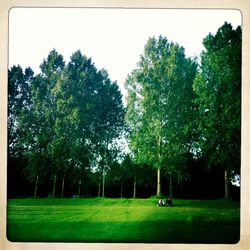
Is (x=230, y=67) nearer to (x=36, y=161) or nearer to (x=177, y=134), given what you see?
(x=177, y=134)

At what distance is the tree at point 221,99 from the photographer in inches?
155

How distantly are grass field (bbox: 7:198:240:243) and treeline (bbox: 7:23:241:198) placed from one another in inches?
4.1

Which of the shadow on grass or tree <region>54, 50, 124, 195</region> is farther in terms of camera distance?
tree <region>54, 50, 124, 195</region>

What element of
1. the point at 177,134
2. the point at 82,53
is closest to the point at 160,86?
the point at 177,134

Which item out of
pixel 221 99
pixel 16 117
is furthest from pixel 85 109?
pixel 221 99

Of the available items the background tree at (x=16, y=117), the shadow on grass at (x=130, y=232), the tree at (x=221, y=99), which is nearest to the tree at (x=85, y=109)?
the background tree at (x=16, y=117)

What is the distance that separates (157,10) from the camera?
3949mm

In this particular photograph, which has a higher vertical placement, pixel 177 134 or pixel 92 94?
pixel 92 94

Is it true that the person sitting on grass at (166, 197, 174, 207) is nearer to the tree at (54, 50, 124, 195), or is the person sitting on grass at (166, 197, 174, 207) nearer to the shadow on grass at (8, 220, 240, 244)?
the shadow on grass at (8, 220, 240, 244)

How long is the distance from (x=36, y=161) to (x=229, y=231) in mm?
1737

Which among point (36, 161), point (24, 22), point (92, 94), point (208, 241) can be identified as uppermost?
point (24, 22)

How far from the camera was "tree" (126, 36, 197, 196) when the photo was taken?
401cm

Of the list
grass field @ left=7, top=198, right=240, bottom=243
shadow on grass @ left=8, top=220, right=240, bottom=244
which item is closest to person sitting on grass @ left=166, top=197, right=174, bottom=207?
grass field @ left=7, top=198, right=240, bottom=243

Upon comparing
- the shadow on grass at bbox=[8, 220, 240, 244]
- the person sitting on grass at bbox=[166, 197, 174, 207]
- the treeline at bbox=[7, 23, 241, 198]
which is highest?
the treeline at bbox=[7, 23, 241, 198]
